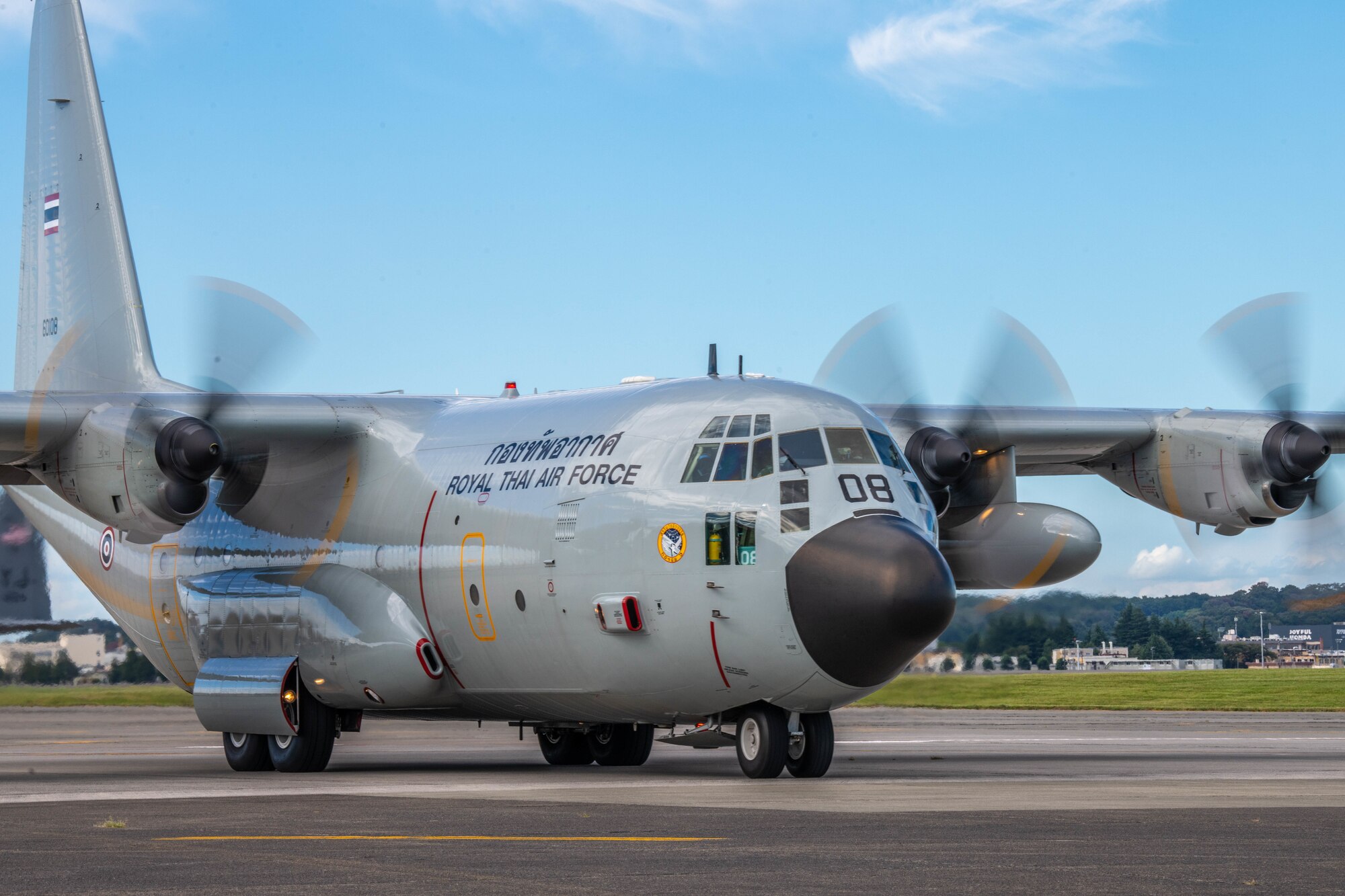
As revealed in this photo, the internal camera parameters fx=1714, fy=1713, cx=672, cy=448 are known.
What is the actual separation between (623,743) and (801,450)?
227 inches

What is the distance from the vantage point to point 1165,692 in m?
→ 46.4

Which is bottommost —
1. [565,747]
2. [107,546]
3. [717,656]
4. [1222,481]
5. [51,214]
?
[565,747]

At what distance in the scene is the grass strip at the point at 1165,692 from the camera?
4169 centimetres

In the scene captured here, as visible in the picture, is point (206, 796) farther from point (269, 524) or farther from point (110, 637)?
point (110, 637)

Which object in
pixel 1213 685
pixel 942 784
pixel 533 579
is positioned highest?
pixel 533 579

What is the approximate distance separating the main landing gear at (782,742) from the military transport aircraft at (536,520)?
31 mm

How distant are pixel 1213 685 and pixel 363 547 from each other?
114 feet

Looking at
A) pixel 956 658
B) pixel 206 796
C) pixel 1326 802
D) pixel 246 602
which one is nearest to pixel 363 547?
pixel 246 602

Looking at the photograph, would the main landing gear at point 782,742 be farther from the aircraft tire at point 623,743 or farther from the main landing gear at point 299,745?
the main landing gear at point 299,745

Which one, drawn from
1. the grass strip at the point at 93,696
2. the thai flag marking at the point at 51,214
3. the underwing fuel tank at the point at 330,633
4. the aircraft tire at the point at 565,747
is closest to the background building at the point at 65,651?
the grass strip at the point at 93,696

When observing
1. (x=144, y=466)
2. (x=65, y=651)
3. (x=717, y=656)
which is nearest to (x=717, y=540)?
(x=717, y=656)

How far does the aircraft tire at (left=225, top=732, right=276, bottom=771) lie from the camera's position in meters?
19.8

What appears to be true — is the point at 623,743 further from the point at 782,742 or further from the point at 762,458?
the point at 762,458

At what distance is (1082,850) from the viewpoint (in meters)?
9.18
